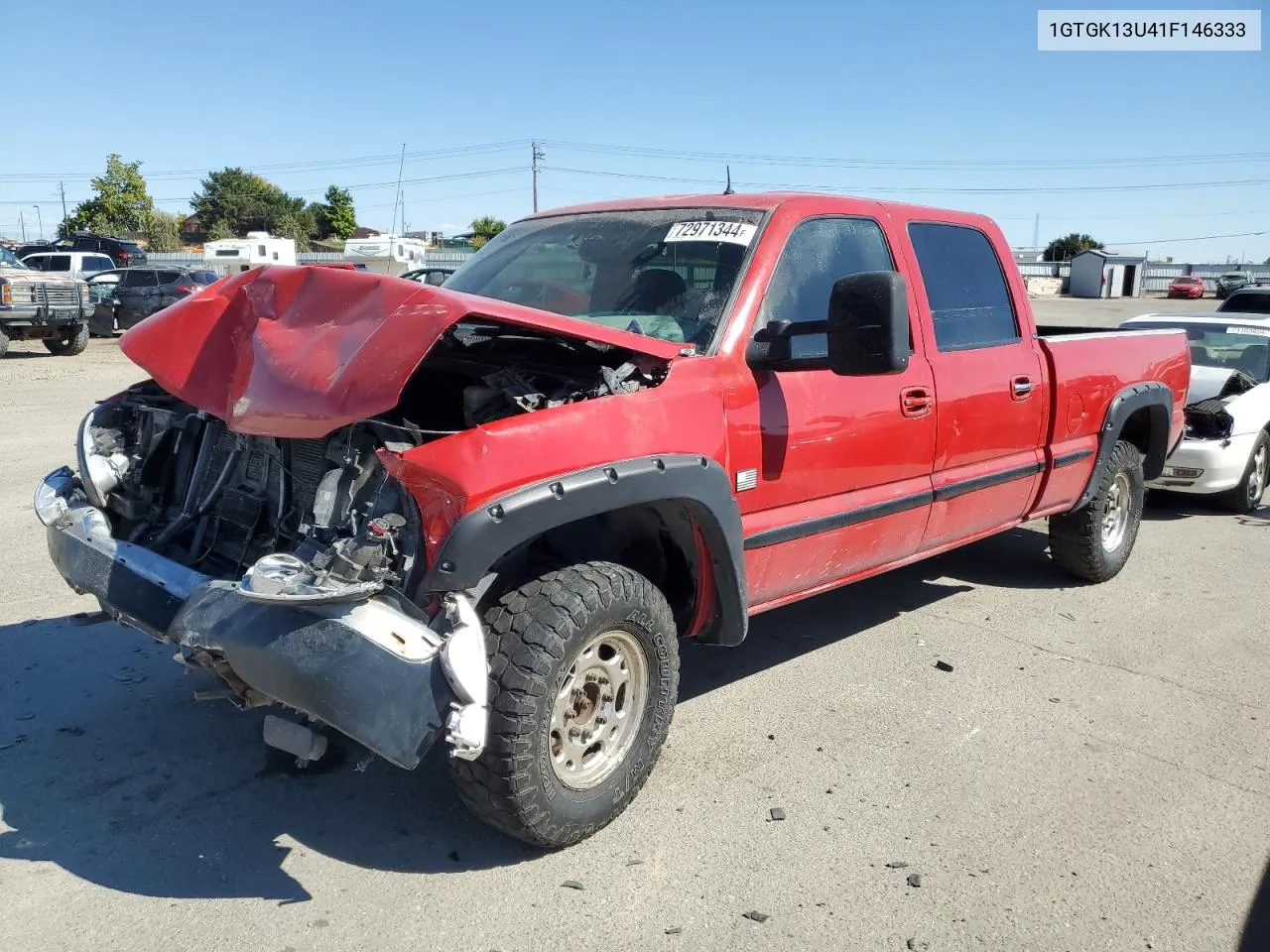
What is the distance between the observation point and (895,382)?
4.30m

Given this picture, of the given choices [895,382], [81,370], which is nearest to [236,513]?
[895,382]

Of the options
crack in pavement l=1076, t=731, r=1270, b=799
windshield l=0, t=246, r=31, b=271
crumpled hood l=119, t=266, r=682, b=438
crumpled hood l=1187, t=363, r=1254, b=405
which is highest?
windshield l=0, t=246, r=31, b=271

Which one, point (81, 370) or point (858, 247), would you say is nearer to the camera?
point (858, 247)

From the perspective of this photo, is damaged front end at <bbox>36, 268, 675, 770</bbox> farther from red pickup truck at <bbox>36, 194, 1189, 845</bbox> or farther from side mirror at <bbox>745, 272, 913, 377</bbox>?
side mirror at <bbox>745, 272, 913, 377</bbox>

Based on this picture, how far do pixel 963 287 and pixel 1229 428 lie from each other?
4.46m

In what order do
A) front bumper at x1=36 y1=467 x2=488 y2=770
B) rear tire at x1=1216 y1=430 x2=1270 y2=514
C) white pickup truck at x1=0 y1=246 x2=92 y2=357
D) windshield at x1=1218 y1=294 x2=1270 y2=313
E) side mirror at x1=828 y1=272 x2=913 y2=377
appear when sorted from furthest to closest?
white pickup truck at x1=0 y1=246 x2=92 y2=357, windshield at x1=1218 y1=294 x2=1270 y2=313, rear tire at x1=1216 y1=430 x2=1270 y2=514, side mirror at x1=828 y1=272 x2=913 y2=377, front bumper at x1=36 y1=467 x2=488 y2=770

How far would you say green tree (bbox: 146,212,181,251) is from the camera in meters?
53.8

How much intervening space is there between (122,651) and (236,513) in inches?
61.1

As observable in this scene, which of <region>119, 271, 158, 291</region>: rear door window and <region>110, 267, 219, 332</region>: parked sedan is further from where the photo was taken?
<region>119, 271, 158, 291</region>: rear door window

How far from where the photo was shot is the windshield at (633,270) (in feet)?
12.8

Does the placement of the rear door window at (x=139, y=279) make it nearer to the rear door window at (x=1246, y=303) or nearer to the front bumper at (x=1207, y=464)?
the rear door window at (x=1246, y=303)

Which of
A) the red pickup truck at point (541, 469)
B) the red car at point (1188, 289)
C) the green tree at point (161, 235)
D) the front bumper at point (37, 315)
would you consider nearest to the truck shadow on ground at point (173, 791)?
the red pickup truck at point (541, 469)

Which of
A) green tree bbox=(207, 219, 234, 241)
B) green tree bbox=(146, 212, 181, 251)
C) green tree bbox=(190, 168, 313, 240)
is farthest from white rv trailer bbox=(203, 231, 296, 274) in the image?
green tree bbox=(190, 168, 313, 240)

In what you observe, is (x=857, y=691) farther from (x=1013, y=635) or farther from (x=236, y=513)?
(x=236, y=513)
